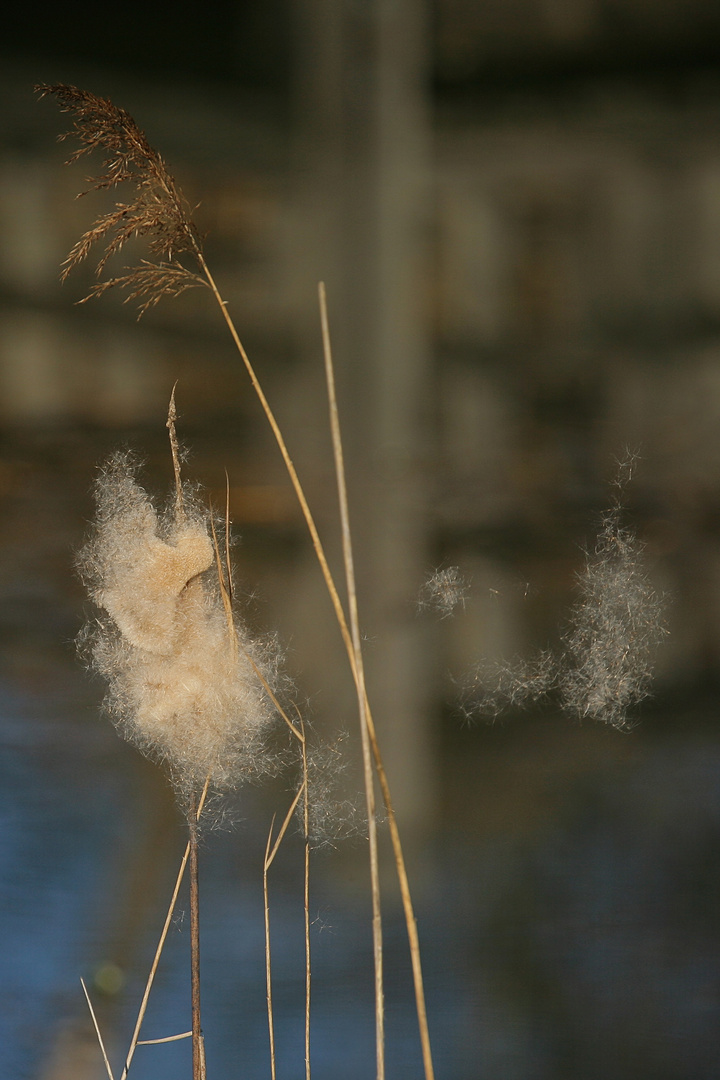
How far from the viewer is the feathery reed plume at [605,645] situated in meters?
1.12

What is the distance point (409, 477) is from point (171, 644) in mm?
411

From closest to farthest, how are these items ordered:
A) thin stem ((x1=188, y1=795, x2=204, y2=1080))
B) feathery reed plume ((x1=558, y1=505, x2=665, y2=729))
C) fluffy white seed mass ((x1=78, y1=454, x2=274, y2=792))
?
1. thin stem ((x1=188, y1=795, x2=204, y2=1080))
2. fluffy white seed mass ((x1=78, y1=454, x2=274, y2=792))
3. feathery reed plume ((x1=558, y1=505, x2=665, y2=729))

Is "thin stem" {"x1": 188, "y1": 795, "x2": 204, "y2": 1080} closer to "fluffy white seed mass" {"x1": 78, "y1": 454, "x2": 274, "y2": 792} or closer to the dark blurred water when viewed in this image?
"fluffy white seed mass" {"x1": 78, "y1": 454, "x2": 274, "y2": 792}

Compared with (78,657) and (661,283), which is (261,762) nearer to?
(78,657)

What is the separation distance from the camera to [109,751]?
1158 mm

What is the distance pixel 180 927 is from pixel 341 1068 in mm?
281

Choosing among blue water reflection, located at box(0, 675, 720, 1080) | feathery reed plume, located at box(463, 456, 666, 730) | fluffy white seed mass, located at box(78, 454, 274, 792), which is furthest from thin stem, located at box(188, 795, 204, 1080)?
feathery reed plume, located at box(463, 456, 666, 730)

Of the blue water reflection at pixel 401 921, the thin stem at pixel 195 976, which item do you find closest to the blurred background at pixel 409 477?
the blue water reflection at pixel 401 921

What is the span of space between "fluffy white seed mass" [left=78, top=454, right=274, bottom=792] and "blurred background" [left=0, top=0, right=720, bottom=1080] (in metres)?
0.05

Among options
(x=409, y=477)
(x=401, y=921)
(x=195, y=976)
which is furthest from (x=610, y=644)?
(x=195, y=976)

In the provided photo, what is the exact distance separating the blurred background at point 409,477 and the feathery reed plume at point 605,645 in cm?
2

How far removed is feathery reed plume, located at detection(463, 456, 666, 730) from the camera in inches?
44.3

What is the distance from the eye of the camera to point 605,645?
112 centimetres

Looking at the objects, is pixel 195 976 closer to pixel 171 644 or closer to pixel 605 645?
pixel 171 644
